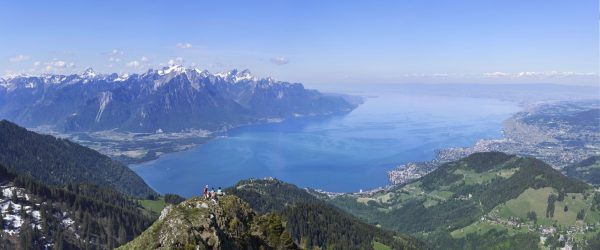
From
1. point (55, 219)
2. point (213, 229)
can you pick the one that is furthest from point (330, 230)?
point (213, 229)

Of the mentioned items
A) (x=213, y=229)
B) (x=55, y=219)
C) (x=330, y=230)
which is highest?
(x=213, y=229)

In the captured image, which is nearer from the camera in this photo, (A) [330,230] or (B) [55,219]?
(B) [55,219]

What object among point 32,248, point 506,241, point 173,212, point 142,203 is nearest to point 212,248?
point 173,212

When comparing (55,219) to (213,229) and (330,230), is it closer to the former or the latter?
(330,230)

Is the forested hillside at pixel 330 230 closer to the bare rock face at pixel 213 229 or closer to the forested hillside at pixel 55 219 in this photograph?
the forested hillside at pixel 55 219

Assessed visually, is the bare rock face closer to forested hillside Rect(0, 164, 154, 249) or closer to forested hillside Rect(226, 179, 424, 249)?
forested hillside Rect(0, 164, 154, 249)

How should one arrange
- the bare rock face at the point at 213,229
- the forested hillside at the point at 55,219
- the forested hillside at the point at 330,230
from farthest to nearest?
1. the forested hillside at the point at 330,230
2. the forested hillside at the point at 55,219
3. the bare rock face at the point at 213,229

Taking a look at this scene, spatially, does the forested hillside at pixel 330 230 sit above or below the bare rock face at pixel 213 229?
below

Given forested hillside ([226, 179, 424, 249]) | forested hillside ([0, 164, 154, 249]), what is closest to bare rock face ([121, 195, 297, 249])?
forested hillside ([0, 164, 154, 249])

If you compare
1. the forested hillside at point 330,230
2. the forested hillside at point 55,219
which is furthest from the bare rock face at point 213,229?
the forested hillside at point 330,230

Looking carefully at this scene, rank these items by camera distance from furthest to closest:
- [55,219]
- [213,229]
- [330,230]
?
[330,230], [55,219], [213,229]
